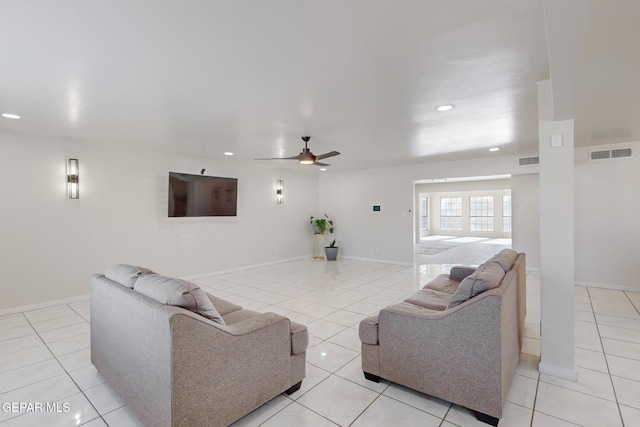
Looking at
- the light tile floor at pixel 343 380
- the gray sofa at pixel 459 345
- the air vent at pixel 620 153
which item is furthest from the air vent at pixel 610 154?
the gray sofa at pixel 459 345

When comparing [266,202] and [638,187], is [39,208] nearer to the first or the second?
[266,202]

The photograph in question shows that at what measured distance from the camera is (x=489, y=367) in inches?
74.7

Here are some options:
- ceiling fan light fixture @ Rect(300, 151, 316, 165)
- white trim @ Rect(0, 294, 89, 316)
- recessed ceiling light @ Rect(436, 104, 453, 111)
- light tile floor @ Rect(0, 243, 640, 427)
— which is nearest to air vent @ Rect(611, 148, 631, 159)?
light tile floor @ Rect(0, 243, 640, 427)

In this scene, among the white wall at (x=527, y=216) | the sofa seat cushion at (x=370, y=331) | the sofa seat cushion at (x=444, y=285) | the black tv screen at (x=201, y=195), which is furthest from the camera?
the white wall at (x=527, y=216)

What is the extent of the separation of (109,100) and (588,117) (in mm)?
5251

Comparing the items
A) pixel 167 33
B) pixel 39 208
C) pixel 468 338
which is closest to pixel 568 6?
pixel 468 338

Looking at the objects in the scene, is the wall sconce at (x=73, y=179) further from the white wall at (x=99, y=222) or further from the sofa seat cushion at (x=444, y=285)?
the sofa seat cushion at (x=444, y=285)

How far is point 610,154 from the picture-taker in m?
5.07

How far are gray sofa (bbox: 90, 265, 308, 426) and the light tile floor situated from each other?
23 centimetres

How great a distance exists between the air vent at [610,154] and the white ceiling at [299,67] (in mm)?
879

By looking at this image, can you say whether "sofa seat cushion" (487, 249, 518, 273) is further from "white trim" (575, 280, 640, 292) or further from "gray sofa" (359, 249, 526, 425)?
"white trim" (575, 280, 640, 292)

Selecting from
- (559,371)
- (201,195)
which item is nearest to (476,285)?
(559,371)

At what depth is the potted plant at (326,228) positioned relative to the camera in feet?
27.0

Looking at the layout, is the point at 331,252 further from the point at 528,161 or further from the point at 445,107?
the point at 445,107
